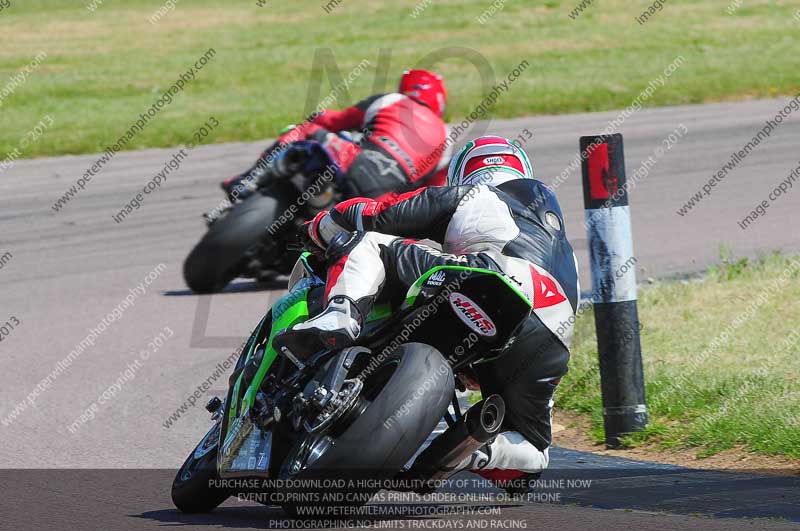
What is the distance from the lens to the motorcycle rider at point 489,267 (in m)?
4.43

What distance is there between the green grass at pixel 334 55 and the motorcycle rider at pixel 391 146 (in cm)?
629

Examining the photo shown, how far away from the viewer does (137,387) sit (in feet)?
24.4

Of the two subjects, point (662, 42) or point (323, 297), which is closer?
point (323, 297)

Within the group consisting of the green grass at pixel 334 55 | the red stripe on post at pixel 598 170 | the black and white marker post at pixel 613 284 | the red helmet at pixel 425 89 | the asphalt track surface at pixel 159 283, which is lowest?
the green grass at pixel 334 55

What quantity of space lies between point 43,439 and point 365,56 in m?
19.5

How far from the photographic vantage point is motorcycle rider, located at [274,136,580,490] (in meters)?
4.43

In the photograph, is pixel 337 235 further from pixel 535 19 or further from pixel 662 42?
Result: pixel 535 19

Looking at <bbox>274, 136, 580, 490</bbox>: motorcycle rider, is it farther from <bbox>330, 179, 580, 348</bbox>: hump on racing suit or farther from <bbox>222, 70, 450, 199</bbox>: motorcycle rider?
<bbox>222, 70, 450, 199</bbox>: motorcycle rider

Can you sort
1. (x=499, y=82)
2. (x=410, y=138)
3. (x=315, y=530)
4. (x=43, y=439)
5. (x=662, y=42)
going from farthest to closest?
1. (x=662, y=42)
2. (x=499, y=82)
3. (x=410, y=138)
4. (x=43, y=439)
5. (x=315, y=530)

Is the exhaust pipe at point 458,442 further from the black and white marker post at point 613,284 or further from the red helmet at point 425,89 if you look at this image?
the red helmet at point 425,89

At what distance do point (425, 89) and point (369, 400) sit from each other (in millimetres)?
6073

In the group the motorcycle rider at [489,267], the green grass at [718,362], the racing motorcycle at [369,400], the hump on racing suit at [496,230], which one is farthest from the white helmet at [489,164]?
the green grass at [718,362]

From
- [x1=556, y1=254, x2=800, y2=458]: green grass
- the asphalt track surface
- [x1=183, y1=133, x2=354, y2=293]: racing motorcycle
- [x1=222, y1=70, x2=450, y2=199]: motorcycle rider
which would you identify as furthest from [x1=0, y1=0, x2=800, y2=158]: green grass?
[x1=556, y1=254, x2=800, y2=458]: green grass

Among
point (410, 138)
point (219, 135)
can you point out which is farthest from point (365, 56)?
point (410, 138)
